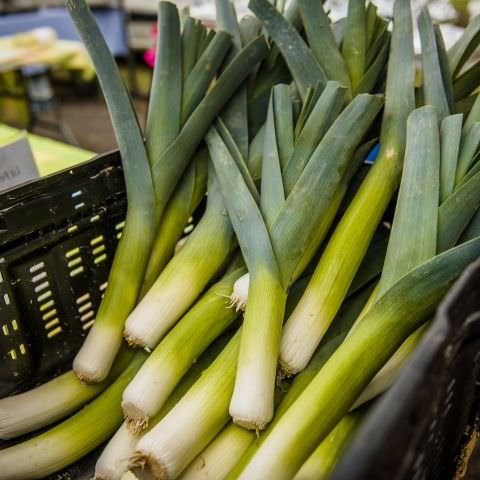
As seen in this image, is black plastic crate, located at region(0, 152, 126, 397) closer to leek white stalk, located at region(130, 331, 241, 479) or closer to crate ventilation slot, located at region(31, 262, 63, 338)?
crate ventilation slot, located at region(31, 262, 63, 338)

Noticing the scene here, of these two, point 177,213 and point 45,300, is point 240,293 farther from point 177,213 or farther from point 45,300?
point 45,300

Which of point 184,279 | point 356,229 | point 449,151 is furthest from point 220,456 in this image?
point 449,151

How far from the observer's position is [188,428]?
2.39 ft

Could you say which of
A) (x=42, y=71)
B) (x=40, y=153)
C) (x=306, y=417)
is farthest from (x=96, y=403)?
(x=42, y=71)

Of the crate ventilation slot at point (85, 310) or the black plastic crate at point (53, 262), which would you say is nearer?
the black plastic crate at point (53, 262)

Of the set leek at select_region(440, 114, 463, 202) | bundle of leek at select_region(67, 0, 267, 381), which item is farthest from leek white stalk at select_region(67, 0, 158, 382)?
leek at select_region(440, 114, 463, 202)

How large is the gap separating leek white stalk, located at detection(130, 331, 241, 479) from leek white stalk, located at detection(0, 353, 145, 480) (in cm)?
15

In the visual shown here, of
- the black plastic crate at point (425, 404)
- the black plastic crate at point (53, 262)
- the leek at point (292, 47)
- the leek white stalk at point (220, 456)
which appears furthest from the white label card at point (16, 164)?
the black plastic crate at point (425, 404)

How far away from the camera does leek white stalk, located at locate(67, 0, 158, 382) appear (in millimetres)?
859

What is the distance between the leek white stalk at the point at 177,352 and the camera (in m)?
0.78

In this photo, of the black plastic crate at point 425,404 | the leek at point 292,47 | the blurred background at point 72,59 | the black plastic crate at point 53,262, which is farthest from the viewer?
the blurred background at point 72,59

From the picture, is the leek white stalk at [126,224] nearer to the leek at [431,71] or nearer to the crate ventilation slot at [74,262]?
the crate ventilation slot at [74,262]

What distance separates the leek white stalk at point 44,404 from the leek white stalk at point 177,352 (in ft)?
0.42

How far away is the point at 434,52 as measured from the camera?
1012mm
